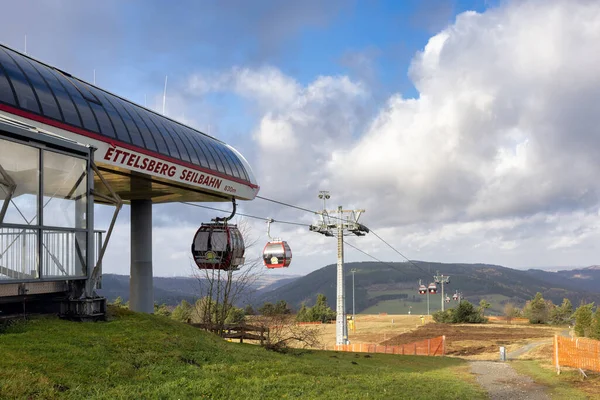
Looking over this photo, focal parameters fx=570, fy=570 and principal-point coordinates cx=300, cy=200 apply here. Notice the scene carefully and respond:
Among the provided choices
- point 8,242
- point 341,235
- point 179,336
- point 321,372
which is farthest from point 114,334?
point 341,235

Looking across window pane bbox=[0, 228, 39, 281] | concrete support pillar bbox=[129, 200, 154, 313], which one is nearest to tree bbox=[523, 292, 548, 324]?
concrete support pillar bbox=[129, 200, 154, 313]

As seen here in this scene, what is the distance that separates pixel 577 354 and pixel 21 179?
67.5ft

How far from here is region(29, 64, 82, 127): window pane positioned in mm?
18422

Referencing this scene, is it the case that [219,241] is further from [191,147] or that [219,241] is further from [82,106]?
[82,106]

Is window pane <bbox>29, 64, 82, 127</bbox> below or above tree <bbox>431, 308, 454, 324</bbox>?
above

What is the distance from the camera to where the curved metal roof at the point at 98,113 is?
17.2 metres

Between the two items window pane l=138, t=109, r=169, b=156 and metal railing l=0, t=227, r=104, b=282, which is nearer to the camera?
metal railing l=0, t=227, r=104, b=282

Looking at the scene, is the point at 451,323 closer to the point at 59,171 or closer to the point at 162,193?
the point at 162,193

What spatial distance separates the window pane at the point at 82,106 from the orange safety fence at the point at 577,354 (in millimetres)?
18868

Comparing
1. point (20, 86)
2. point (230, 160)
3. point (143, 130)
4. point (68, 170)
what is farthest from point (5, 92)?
point (230, 160)

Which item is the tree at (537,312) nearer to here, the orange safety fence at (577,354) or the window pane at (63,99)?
the orange safety fence at (577,354)

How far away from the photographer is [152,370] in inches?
438

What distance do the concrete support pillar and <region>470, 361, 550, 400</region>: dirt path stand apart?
16.0 metres

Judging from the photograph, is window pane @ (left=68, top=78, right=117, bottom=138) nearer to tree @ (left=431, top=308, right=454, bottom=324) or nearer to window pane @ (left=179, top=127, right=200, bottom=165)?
window pane @ (left=179, top=127, right=200, bottom=165)
